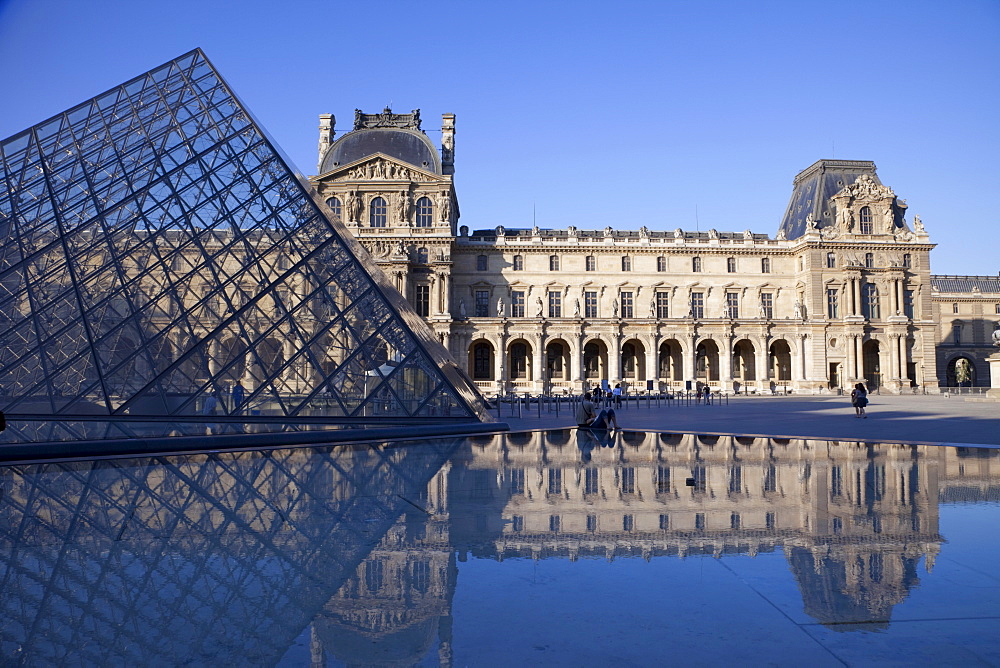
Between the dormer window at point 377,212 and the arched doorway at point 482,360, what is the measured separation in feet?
33.3

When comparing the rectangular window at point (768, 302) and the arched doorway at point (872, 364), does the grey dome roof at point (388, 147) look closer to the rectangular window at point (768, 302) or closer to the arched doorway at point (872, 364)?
the rectangular window at point (768, 302)

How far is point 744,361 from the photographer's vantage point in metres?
47.7

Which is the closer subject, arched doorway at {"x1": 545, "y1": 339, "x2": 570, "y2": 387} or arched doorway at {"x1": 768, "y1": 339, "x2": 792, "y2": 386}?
arched doorway at {"x1": 545, "y1": 339, "x2": 570, "y2": 387}

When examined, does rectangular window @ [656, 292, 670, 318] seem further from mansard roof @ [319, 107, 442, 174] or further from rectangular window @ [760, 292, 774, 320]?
mansard roof @ [319, 107, 442, 174]

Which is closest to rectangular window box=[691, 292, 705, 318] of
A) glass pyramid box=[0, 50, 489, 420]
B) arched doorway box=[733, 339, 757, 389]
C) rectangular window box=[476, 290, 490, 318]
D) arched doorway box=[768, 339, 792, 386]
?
arched doorway box=[733, 339, 757, 389]

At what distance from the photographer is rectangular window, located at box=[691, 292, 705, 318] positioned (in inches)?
1836

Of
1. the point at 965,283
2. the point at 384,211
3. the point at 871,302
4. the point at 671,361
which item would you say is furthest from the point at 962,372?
the point at 384,211

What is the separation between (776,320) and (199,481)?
42.9 metres

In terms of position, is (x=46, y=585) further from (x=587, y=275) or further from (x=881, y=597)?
(x=587, y=275)

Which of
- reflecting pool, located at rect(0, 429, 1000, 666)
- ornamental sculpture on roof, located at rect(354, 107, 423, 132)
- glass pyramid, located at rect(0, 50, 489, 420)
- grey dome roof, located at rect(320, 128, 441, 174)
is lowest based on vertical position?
reflecting pool, located at rect(0, 429, 1000, 666)

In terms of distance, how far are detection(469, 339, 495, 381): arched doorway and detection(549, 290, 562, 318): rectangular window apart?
15.6 feet

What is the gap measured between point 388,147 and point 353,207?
4.73 meters

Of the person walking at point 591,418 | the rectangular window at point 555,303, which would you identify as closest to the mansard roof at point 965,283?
the rectangular window at point 555,303

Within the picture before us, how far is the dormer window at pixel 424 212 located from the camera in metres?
42.7
